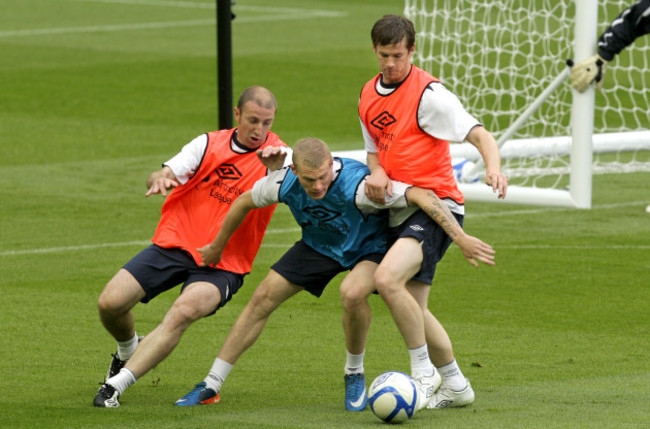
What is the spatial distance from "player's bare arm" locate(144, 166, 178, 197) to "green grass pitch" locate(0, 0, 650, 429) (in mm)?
1086

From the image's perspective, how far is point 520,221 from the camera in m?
A: 12.8

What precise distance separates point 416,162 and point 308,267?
76 centimetres

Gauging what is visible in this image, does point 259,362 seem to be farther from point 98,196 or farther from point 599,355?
point 98,196

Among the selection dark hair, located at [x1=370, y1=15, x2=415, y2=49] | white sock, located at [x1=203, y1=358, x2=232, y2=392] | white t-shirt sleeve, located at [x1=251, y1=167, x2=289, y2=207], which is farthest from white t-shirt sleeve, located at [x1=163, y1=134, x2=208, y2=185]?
dark hair, located at [x1=370, y1=15, x2=415, y2=49]

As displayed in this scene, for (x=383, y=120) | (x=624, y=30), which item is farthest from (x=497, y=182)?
(x=624, y=30)

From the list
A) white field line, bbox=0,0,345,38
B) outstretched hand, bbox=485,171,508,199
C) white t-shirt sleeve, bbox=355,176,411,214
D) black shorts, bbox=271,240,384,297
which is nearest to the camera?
outstretched hand, bbox=485,171,508,199

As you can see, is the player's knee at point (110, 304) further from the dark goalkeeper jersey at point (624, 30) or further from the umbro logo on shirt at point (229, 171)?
the dark goalkeeper jersey at point (624, 30)

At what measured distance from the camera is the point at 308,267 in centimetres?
719

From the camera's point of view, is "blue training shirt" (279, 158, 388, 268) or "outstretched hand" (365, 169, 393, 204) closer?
"outstretched hand" (365, 169, 393, 204)

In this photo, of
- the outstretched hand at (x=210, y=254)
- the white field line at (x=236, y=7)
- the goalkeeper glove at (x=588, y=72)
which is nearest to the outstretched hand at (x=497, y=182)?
the outstretched hand at (x=210, y=254)

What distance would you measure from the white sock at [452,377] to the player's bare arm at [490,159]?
909 mm

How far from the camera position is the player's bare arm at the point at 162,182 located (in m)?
7.25

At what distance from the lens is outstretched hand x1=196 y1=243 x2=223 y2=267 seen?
23.7ft

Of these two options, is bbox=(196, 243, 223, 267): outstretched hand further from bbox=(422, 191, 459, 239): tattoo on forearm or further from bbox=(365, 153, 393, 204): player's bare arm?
bbox=(422, 191, 459, 239): tattoo on forearm
